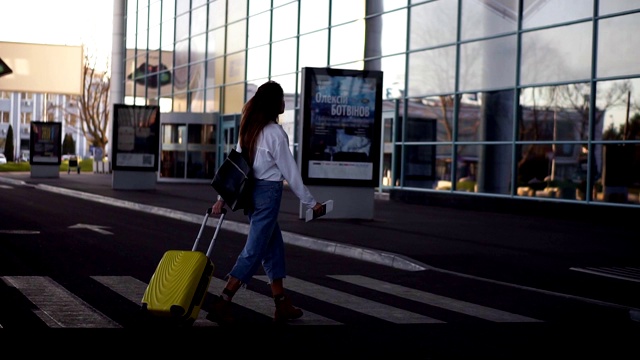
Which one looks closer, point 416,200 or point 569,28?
point 569,28

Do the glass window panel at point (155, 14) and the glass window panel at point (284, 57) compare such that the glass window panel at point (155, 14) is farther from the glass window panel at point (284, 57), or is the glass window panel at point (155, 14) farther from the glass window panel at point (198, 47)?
the glass window panel at point (284, 57)

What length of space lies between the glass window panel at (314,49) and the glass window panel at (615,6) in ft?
46.3

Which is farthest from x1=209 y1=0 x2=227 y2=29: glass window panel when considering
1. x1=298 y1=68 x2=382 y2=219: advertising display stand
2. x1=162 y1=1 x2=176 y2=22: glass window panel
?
x1=298 y1=68 x2=382 y2=219: advertising display stand

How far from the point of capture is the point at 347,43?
3453 cm

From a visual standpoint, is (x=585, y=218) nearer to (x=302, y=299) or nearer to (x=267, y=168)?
(x=302, y=299)

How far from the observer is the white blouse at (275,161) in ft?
25.9

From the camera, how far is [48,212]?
2194cm

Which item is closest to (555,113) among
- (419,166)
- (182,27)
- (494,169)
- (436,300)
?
(494,169)

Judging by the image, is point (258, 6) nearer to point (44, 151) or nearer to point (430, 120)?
point (44, 151)

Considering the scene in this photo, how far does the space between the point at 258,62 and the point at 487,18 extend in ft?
51.5

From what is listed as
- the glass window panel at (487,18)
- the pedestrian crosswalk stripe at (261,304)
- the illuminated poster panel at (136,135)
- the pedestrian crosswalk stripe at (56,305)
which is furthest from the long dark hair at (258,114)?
the illuminated poster panel at (136,135)

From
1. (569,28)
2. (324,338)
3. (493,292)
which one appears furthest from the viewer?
(569,28)

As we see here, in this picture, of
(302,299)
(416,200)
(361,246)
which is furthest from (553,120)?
(302,299)

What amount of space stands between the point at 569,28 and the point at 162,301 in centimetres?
1876
